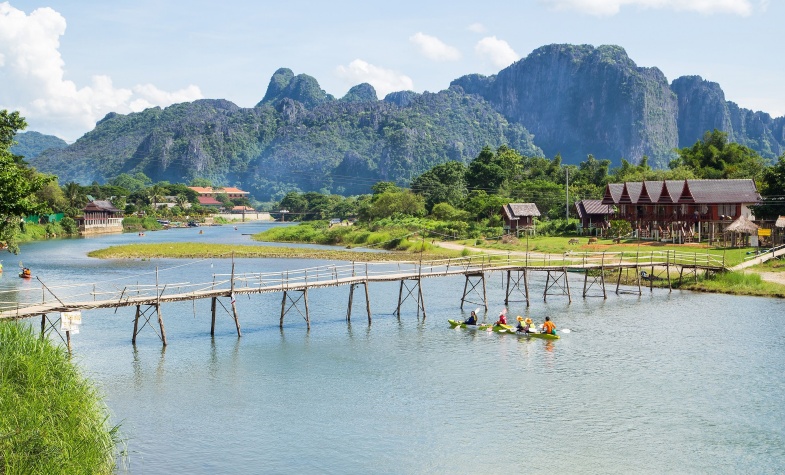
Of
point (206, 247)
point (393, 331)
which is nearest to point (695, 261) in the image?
point (393, 331)

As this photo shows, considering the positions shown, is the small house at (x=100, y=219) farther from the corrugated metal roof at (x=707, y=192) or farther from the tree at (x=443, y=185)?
the corrugated metal roof at (x=707, y=192)

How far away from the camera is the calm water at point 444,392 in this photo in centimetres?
2516

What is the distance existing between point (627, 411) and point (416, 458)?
9.16 metres

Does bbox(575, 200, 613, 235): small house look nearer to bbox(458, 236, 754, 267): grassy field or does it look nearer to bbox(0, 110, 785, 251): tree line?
bbox(0, 110, 785, 251): tree line

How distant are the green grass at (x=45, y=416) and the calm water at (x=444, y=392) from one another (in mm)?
2217

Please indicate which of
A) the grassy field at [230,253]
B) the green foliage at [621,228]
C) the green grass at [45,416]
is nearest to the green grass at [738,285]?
the green foliage at [621,228]

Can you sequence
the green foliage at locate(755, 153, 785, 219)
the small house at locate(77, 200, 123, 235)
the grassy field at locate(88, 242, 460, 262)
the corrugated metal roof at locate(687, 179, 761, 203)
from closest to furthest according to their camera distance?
the green foliage at locate(755, 153, 785, 219) → the corrugated metal roof at locate(687, 179, 761, 203) → the grassy field at locate(88, 242, 460, 262) → the small house at locate(77, 200, 123, 235)

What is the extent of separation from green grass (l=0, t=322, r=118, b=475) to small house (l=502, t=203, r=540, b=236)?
77.7 metres

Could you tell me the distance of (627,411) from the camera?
29.6 metres

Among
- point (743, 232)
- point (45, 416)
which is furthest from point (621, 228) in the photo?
point (45, 416)

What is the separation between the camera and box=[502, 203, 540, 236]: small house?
→ 99688 mm

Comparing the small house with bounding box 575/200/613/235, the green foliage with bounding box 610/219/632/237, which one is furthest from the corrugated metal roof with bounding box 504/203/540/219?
the green foliage with bounding box 610/219/632/237

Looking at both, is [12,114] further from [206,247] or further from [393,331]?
[206,247]

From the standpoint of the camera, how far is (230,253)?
97062mm
